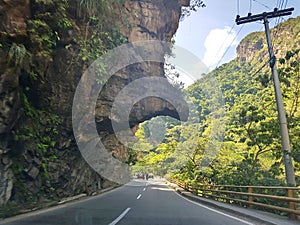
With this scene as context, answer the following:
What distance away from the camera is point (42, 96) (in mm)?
12617

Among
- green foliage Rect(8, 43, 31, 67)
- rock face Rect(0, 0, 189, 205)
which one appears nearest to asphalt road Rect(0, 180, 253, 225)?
rock face Rect(0, 0, 189, 205)

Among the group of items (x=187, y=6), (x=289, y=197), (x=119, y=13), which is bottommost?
(x=289, y=197)

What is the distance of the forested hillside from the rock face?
9.30 m

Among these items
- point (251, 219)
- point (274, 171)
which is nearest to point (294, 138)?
point (274, 171)

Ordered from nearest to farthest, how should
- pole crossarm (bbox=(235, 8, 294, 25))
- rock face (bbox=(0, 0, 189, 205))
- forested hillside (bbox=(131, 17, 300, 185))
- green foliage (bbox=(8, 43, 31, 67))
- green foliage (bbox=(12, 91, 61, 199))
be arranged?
green foliage (bbox=(8, 43, 31, 67))
rock face (bbox=(0, 0, 189, 205))
green foliage (bbox=(12, 91, 61, 199))
pole crossarm (bbox=(235, 8, 294, 25))
forested hillside (bbox=(131, 17, 300, 185))

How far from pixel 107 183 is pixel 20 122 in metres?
19.4

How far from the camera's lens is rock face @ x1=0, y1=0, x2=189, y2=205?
9.59 metres

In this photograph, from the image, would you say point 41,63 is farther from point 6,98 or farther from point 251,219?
point 251,219

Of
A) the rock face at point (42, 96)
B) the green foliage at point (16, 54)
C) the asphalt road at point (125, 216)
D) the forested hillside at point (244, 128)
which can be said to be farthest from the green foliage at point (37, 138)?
the forested hillside at point (244, 128)

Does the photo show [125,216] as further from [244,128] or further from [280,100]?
[244,128]

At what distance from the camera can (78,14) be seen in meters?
14.7

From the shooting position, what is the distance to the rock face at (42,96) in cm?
959

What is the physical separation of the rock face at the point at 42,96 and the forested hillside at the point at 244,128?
9297mm

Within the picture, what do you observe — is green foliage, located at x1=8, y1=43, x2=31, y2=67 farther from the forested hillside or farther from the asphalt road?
the forested hillside
